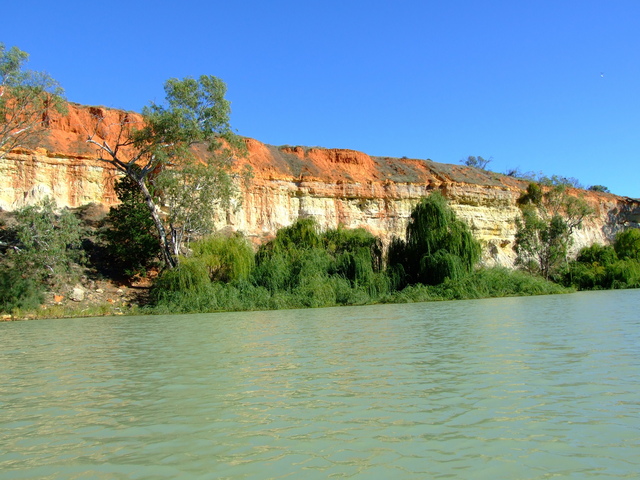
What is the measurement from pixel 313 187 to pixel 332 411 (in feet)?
115

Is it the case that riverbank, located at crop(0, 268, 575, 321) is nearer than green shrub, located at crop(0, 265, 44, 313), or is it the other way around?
green shrub, located at crop(0, 265, 44, 313)

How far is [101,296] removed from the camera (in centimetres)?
2511

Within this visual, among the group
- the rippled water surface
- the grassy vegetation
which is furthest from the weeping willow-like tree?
the rippled water surface

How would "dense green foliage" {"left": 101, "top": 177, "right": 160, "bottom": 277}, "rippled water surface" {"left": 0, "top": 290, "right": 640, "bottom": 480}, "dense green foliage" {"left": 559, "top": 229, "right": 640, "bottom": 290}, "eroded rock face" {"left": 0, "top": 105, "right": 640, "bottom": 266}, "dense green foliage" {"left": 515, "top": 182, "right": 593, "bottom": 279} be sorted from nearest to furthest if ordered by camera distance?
"rippled water surface" {"left": 0, "top": 290, "right": 640, "bottom": 480}, "dense green foliage" {"left": 101, "top": 177, "right": 160, "bottom": 277}, "eroded rock face" {"left": 0, "top": 105, "right": 640, "bottom": 266}, "dense green foliage" {"left": 559, "top": 229, "right": 640, "bottom": 290}, "dense green foliage" {"left": 515, "top": 182, "right": 593, "bottom": 279}

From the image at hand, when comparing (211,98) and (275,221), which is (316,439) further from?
(275,221)

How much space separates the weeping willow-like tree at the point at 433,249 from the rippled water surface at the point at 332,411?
59.1 feet

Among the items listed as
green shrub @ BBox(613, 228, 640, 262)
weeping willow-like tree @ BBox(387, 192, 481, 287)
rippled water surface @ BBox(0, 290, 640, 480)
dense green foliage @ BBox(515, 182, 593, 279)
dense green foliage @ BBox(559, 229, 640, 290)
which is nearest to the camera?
rippled water surface @ BBox(0, 290, 640, 480)

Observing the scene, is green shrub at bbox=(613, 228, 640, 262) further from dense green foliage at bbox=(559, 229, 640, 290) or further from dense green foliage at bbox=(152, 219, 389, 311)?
dense green foliage at bbox=(152, 219, 389, 311)

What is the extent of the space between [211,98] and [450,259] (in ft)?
46.2

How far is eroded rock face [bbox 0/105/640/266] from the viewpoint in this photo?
3030 centimetres

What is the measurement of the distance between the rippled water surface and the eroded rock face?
19881mm

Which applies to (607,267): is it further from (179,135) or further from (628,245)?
Result: (179,135)

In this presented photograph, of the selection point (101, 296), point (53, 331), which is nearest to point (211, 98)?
point (101, 296)

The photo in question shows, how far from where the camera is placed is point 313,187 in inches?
1560
